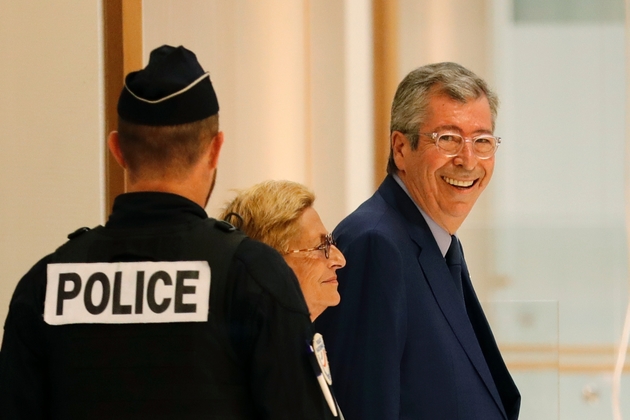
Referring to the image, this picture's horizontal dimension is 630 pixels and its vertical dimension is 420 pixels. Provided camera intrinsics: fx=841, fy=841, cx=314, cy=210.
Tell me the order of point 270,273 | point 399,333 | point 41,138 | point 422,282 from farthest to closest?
point 41,138 < point 422,282 < point 399,333 < point 270,273

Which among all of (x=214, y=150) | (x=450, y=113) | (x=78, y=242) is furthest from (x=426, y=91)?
(x=78, y=242)

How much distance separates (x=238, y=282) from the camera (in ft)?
3.39

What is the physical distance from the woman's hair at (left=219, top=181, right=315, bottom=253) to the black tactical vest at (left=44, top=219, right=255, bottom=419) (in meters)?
0.46

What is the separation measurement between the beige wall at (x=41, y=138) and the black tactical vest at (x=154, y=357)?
110 cm

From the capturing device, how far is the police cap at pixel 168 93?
108cm

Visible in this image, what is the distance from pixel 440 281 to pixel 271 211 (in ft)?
1.26

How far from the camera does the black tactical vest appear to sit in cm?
102

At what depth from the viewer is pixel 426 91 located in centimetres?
180

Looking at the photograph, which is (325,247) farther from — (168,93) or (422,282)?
(168,93)

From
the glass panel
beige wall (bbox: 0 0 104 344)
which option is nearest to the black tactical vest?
beige wall (bbox: 0 0 104 344)

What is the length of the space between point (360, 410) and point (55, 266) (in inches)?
25.6

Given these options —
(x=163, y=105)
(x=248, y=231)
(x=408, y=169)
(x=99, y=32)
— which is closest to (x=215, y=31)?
(x=99, y=32)

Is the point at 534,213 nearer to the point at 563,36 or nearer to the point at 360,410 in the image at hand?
the point at 563,36

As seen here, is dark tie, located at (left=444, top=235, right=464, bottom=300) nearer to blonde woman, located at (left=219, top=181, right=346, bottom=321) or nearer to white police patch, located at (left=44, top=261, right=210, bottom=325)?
blonde woman, located at (left=219, top=181, right=346, bottom=321)
